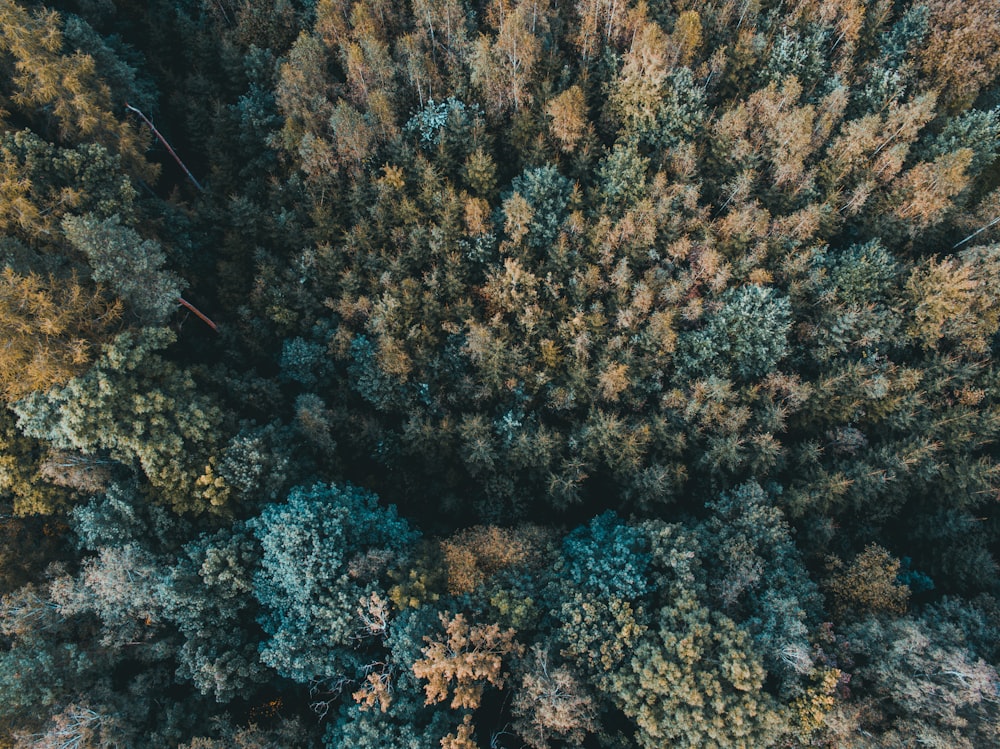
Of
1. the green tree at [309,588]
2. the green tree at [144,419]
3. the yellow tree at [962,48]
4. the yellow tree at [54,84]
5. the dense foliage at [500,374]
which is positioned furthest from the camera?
the yellow tree at [962,48]

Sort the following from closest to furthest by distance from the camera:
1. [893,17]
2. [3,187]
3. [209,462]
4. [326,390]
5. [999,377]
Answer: [3,187] → [209,462] → [999,377] → [326,390] → [893,17]

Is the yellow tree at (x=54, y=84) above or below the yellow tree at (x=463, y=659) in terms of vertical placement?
above

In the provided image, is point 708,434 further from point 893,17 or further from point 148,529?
point 893,17

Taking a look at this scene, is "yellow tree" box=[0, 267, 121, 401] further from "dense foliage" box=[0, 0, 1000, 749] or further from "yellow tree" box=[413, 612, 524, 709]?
"yellow tree" box=[413, 612, 524, 709]

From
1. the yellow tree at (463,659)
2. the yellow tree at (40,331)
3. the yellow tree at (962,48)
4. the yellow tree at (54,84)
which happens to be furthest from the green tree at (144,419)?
the yellow tree at (962,48)

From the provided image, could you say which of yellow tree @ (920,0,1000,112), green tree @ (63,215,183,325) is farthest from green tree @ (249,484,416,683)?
yellow tree @ (920,0,1000,112)

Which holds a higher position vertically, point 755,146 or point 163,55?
point 163,55

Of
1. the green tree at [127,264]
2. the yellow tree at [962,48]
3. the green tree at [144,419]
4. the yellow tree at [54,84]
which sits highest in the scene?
the yellow tree at [962,48]

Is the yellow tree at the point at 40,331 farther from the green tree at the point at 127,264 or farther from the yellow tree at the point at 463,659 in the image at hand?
the yellow tree at the point at 463,659

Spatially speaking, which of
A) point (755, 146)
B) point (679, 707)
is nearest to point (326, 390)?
point (679, 707)
